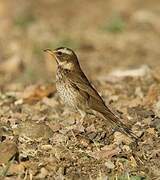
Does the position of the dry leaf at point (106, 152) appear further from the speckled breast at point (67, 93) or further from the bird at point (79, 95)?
the speckled breast at point (67, 93)

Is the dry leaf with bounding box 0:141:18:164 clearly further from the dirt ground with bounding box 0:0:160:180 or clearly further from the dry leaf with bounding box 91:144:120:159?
the dry leaf with bounding box 91:144:120:159

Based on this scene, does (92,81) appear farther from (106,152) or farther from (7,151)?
(7,151)

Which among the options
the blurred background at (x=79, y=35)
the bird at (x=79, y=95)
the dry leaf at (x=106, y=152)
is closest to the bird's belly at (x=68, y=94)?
the bird at (x=79, y=95)

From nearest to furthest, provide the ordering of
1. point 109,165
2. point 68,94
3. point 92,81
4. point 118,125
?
point 109,165, point 118,125, point 68,94, point 92,81

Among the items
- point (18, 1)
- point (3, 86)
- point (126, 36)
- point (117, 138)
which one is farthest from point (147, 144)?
point (18, 1)

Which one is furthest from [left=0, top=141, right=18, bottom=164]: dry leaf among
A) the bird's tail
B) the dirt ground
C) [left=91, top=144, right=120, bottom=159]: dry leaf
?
the bird's tail

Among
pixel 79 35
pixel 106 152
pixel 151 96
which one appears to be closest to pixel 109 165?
pixel 106 152
